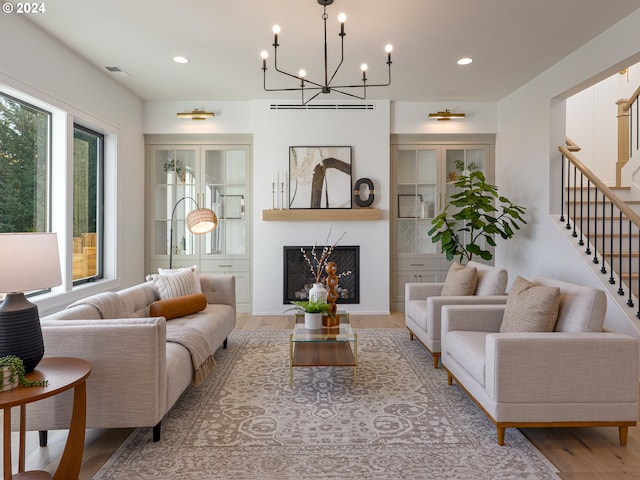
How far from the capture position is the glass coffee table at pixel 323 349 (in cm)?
299

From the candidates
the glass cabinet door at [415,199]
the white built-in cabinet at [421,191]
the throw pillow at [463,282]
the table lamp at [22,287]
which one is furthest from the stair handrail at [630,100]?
the table lamp at [22,287]

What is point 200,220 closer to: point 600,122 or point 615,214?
point 615,214

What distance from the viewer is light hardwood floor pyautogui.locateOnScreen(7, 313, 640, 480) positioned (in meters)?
2.06

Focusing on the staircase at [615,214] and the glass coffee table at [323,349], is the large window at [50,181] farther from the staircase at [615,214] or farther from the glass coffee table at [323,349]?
the staircase at [615,214]

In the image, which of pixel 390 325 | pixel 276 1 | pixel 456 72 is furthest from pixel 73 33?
pixel 390 325

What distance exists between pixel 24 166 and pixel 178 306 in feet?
6.11

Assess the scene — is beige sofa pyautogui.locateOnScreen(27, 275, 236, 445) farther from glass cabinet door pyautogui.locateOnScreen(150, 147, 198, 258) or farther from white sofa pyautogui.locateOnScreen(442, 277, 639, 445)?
glass cabinet door pyautogui.locateOnScreen(150, 147, 198, 258)

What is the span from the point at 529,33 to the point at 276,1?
2.28 m

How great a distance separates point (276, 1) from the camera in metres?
3.14

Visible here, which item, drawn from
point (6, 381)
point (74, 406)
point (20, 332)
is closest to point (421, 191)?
point (74, 406)

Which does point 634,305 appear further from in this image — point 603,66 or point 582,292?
point 603,66

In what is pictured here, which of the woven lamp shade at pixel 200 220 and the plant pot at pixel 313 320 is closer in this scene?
the plant pot at pixel 313 320

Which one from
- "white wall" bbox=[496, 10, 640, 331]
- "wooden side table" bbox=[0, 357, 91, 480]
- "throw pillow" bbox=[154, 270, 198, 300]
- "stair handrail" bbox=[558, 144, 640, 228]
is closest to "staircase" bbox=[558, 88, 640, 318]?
"stair handrail" bbox=[558, 144, 640, 228]

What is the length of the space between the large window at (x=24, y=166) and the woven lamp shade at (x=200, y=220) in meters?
1.32
